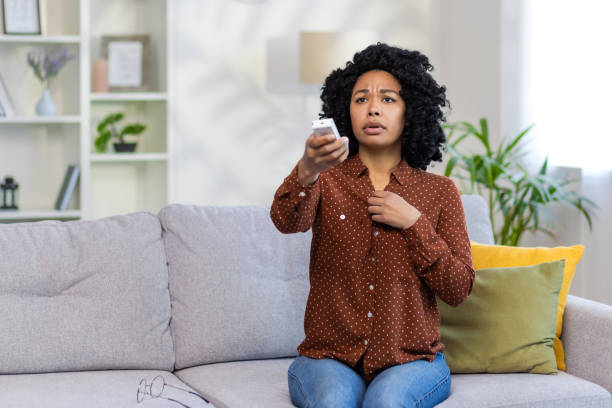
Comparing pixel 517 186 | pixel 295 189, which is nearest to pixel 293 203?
pixel 295 189

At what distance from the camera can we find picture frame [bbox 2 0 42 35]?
11.8 feet

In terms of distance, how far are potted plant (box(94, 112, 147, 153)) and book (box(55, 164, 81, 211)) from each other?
22 cm

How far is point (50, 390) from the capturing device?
1708mm

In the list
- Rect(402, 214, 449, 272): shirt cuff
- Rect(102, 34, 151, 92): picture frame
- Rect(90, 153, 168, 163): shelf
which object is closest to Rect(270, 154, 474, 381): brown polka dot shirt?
Rect(402, 214, 449, 272): shirt cuff

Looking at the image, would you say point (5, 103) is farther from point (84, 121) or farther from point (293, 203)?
point (293, 203)

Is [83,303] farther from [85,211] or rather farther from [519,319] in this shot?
[85,211]

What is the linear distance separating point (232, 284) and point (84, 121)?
6.21 ft

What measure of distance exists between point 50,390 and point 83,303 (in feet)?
0.90

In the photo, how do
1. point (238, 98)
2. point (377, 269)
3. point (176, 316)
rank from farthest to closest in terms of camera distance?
1. point (238, 98)
2. point (176, 316)
3. point (377, 269)

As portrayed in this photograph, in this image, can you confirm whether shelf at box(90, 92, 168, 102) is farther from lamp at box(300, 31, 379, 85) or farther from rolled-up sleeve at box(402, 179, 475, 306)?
rolled-up sleeve at box(402, 179, 475, 306)

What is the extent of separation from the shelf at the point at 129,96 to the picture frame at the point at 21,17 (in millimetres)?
403

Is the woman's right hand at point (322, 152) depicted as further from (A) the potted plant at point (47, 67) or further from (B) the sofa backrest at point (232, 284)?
(A) the potted plant at point (47, 67)

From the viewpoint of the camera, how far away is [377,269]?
1641mm

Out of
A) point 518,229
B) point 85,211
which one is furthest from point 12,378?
point 518,229
